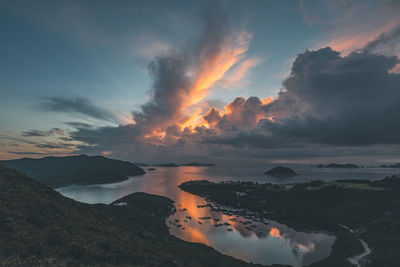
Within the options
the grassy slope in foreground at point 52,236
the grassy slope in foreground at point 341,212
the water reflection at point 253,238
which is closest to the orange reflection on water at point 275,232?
the water reflection at point 253,238

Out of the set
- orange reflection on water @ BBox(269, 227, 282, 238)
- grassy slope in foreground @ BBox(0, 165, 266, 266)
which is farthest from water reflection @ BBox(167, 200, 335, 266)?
grassy slope in foreground @ BBox(0, 165, 266, 266)

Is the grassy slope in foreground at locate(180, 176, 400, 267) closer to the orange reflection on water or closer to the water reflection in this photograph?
the water reflection

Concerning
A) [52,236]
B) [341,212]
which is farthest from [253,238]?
[52,236]

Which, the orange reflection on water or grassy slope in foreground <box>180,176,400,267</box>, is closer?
grassy slope in foreground <box>180,176,400,267</box>

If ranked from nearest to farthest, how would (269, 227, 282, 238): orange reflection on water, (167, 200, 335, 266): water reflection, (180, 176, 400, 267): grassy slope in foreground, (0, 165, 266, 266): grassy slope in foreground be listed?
(0, 165, 266, 266): grassy slope in foreground → (180, 176, 400, 267): grassy slope in foreground → (167, 200, 335, 266): water reflection → (269, 227, 282, 238): orange reflection on water

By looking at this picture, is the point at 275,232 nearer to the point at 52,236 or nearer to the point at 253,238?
the point at 253,238

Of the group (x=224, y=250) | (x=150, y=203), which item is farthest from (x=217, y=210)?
(x=224, y=250)

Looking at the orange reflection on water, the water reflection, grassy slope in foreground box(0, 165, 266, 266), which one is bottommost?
the orange reflection on water

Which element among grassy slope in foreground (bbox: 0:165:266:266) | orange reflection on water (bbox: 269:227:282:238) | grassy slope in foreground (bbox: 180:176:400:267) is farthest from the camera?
orange reflection on water (bbox: 269:227:282:238)

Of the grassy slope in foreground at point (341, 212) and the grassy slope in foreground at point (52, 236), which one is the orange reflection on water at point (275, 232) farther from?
the grassy slope in foreground at point (52, 236)
